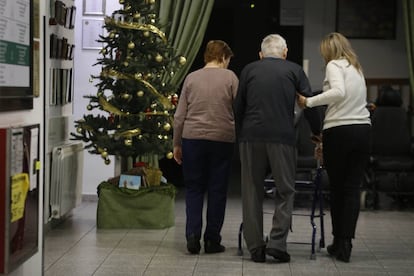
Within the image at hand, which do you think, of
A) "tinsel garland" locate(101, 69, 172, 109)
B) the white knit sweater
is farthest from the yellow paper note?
"tinsel garland" locate(101, 69, 172, 109)

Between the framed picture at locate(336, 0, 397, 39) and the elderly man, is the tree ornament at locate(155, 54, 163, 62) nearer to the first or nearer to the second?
the elderly man

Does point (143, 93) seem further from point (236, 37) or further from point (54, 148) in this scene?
point (236, 37)

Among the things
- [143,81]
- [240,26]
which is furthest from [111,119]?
[240,26]

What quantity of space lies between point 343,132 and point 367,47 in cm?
395

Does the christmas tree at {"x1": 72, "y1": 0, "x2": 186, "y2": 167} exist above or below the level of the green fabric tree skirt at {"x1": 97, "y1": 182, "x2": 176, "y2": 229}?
above

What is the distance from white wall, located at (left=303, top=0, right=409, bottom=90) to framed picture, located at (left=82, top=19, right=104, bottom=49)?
8.70 ft

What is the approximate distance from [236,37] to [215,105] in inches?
273

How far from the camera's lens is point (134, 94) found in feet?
19.4

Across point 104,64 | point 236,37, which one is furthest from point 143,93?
point 236,37

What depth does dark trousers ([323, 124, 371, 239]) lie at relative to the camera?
484 centimetres

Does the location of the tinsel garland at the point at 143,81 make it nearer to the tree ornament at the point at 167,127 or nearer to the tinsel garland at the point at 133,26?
the tree ornament at the point at 167,127

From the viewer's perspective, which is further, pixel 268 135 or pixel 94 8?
pixel 94 8

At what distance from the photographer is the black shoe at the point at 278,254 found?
484cm

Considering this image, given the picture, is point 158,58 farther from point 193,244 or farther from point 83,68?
point 193,244
